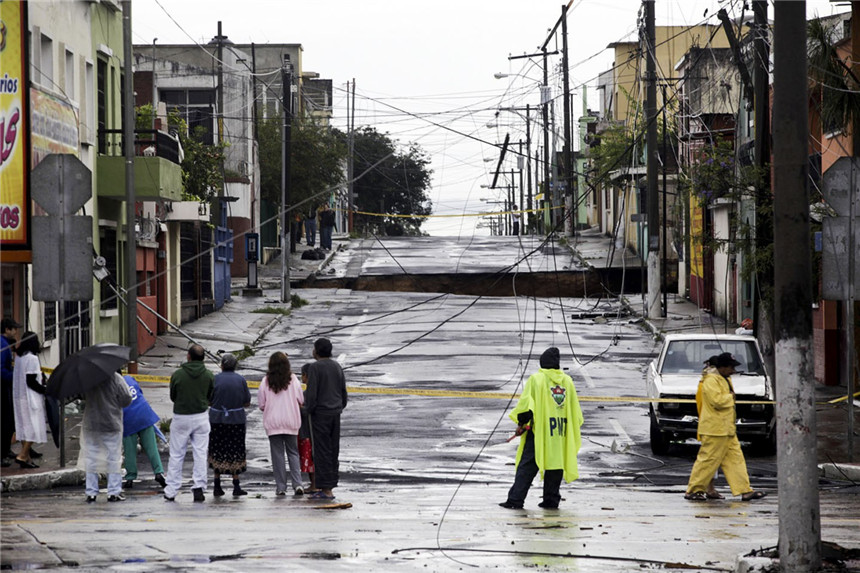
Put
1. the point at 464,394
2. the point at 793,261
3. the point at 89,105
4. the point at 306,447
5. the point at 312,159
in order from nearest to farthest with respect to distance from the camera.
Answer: the point at 793,261, the point at 306,447, the point at 464,394, the point at 89,105, the point at 312,159

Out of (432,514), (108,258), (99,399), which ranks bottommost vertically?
(432,514)

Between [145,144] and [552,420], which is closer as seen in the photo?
[552,420]

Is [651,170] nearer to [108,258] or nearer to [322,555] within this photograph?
[108,258]

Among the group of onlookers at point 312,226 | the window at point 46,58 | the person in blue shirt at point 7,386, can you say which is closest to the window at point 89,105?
the window at point 46,58

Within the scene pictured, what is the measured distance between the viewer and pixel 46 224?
1469cm

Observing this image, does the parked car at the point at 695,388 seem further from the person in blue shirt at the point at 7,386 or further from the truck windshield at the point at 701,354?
the person in blue shirt at the point at 7,386

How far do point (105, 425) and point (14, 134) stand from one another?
6.08 metres

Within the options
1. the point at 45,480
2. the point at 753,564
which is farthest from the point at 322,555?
the point at 45,480

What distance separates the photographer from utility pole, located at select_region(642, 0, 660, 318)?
33.4 m

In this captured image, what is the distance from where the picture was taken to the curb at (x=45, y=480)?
13.9 metres

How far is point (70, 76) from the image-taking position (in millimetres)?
23734

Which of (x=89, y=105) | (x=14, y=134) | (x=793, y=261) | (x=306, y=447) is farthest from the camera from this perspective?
(x=89, y=105)

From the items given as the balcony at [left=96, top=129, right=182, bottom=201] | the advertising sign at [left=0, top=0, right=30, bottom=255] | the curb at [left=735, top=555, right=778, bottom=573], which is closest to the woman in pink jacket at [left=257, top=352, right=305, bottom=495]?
the curb at [left=735, top=555, right=778, bottom=573]

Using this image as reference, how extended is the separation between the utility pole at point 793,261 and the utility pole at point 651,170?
23216 mm
